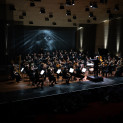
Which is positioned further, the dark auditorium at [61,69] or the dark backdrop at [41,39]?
the dark backdrop at [41,39]

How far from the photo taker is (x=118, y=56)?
1509cm

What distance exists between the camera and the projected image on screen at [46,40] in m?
20.6

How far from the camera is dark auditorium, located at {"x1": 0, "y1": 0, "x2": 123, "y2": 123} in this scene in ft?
16.2

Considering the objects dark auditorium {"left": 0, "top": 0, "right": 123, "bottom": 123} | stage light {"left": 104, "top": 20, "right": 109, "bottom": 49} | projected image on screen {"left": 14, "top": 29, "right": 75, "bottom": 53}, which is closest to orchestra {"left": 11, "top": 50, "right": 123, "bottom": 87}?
dark auditorium {"left": 0, "top": 0, "right": 123, "bottom": 123}

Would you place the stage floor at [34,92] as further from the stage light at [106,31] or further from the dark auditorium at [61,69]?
the stage light at [106,31]

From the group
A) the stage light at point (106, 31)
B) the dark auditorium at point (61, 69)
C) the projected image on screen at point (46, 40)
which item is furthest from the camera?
the projected image on screen at point (46, 40)

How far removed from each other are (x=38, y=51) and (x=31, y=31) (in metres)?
3.04

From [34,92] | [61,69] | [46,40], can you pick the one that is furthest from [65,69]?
[46,40]

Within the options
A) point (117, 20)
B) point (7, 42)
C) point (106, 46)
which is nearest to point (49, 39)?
point (106, 46)

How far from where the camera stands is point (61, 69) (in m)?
11.4

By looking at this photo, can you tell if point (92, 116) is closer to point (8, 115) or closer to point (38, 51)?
point (8, 115)

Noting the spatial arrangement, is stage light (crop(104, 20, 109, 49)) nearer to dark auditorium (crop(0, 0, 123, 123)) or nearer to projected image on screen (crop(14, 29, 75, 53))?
dark auditorium (crop(0, 0, 123, 123))

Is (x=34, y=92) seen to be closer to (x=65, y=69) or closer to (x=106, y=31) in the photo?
(x=65, y=69)

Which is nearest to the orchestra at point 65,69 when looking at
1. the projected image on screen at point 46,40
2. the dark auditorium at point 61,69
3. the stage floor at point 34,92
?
the dark auditorium at point 61,69
